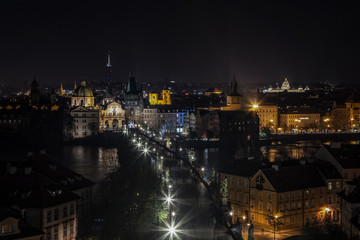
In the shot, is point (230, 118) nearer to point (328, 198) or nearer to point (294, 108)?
point (294, 108)

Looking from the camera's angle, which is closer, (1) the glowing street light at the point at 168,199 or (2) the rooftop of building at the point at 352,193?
(2) the rooftop of building at the point at 352,193

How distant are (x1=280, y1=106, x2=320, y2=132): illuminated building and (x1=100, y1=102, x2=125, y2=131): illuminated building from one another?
23131 mm

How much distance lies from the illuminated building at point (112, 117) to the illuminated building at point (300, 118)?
2313 cm

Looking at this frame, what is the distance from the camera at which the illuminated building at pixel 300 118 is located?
79.3 m

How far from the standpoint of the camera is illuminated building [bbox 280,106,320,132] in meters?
79.3

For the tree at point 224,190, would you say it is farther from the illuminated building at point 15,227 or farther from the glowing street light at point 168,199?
the illuminated building at point 15,227

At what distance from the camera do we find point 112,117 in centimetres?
7475

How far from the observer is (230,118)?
213 ft

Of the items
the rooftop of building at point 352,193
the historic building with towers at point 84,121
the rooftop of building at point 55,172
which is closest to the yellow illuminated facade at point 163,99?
the historic building with towers at point 84,121

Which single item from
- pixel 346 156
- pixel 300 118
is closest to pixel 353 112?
pixel 300 118

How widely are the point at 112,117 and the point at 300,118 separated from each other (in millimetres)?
27635

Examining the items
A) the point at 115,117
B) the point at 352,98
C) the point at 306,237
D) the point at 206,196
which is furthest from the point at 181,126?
the point at 306,237

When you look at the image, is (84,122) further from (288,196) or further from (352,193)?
(352,193)

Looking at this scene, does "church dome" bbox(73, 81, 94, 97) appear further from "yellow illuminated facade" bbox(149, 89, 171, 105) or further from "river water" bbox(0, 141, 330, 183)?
"yellow illuminated facade" bbox(149, 89, 171, 105)
